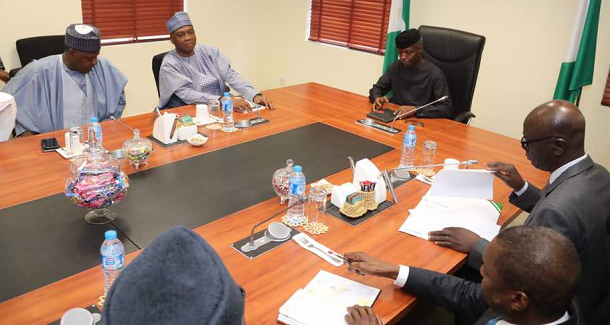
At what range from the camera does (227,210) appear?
201 centimetres

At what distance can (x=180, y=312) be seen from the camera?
67 cm

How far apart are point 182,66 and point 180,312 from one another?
2.97 meters

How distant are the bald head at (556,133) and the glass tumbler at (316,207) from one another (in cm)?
82

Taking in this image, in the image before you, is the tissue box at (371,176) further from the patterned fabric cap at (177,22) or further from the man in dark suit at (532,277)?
the patterned fabric cap at (177,22)

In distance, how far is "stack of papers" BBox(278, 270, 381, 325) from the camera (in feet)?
4.68

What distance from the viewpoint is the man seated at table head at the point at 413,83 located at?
3312mm

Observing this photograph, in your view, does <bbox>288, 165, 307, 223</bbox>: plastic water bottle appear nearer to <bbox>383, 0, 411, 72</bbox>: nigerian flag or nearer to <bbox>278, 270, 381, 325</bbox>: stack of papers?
<bbox>278, 270, 381, 325</bbox>: stack of papers

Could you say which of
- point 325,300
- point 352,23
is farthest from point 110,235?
point 352,23

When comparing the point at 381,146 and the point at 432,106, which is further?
the point at 432,106

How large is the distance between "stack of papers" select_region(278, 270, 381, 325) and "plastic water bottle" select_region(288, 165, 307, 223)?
1.22 ft

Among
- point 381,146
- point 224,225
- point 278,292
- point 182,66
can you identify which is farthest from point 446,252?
point 182,66

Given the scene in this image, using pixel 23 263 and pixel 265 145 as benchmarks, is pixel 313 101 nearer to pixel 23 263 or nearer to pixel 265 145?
pixel 265 145

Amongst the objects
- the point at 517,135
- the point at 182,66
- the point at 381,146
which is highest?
the point at 182,66

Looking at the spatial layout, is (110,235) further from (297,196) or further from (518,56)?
(518,56)
